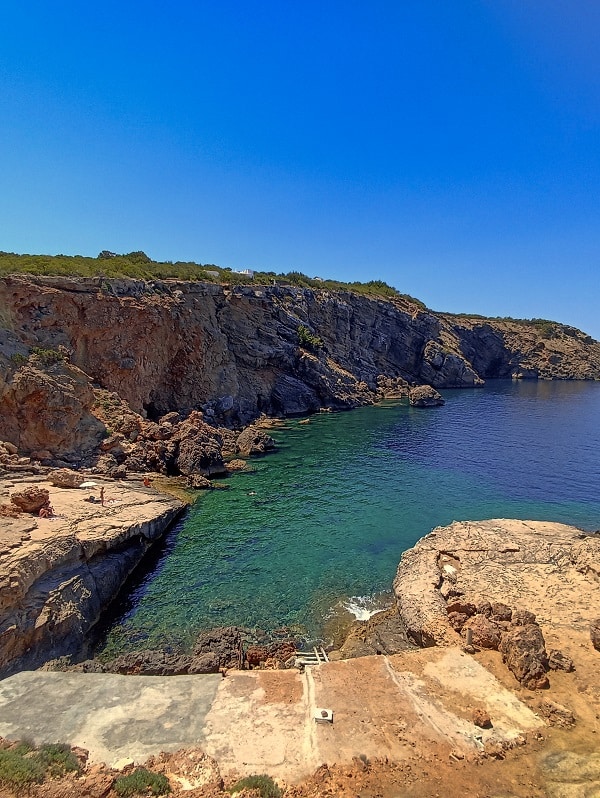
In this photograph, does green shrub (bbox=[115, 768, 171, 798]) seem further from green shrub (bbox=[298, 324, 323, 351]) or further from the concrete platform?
green shrub (bbox=[298, 324, 323, 351])

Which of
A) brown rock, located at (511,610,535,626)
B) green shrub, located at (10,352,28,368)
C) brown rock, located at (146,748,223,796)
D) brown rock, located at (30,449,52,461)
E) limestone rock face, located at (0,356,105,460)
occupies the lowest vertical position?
brown rock, located at (146,748,223,796)

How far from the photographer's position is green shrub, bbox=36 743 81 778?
31.8ft

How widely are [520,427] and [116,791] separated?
59334 mm

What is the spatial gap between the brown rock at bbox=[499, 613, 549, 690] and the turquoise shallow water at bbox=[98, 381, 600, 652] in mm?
7654

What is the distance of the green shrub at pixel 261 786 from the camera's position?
371 inches

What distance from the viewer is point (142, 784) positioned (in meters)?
9.42

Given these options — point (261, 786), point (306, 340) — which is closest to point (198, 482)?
point (261, 786)

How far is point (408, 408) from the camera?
73.6m

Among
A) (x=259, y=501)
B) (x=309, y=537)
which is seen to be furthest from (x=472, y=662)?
(x=259, y=501)

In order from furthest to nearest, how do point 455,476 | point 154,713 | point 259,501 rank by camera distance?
point 455,476 < point 259,501 < point 154,713

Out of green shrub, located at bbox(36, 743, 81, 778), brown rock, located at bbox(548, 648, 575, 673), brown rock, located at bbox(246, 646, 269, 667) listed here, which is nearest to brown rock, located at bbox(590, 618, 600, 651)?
brown rock, located at bbox(548, 648, 575, 673)

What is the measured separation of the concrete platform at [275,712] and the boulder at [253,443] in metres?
31.4

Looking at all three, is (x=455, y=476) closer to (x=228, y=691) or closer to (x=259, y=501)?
(x=259, y=501)

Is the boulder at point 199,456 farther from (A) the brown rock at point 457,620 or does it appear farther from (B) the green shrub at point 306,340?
(B) the green shrub at point 306,340
